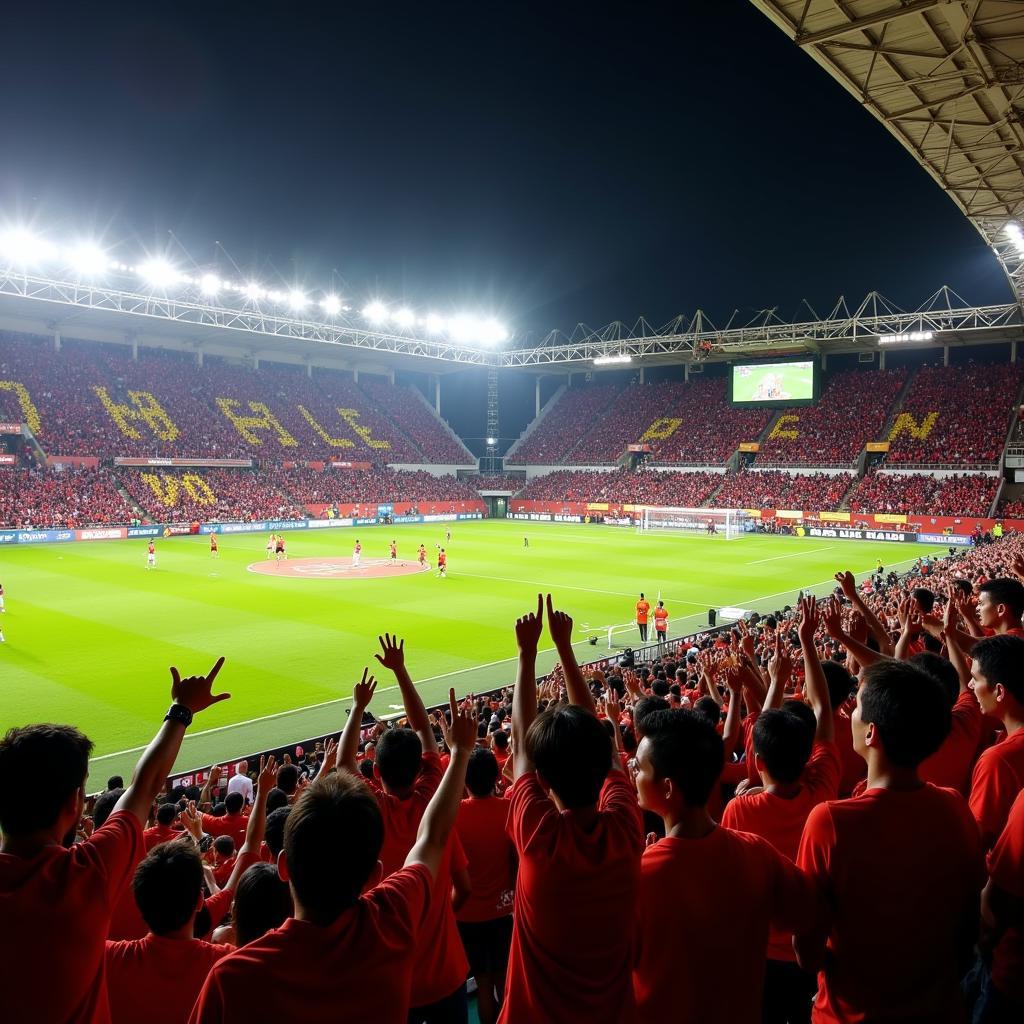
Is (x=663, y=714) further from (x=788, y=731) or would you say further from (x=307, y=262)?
(x=307, y=262)

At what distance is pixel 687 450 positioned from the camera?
69188 mm

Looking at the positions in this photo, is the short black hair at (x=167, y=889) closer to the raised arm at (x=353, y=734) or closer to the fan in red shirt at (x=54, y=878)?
the fan in red shirt at (x=54, y=878)

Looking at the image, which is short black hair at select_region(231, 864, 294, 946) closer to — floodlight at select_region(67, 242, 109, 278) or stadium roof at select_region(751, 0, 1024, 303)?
stadium roof at select_region(751, 0, 1024, 303)

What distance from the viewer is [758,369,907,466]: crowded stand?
61.5 meters

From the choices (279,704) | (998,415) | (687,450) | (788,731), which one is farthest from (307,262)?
(788,731)

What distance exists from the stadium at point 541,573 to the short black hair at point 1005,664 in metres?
0.02

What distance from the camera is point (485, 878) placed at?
436 centimetres

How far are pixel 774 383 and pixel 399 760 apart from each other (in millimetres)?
63002

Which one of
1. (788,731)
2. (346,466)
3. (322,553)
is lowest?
(788,731)

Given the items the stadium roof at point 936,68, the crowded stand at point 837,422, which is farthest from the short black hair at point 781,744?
the crowded stand at point 837,422

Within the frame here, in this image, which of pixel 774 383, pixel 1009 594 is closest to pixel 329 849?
pixel 1009 594

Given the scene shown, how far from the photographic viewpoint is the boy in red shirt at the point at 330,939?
2125mm

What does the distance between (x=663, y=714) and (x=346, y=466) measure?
6674 cm

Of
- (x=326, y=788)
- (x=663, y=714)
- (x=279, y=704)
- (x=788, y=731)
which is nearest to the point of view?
(x=326, y=788)
